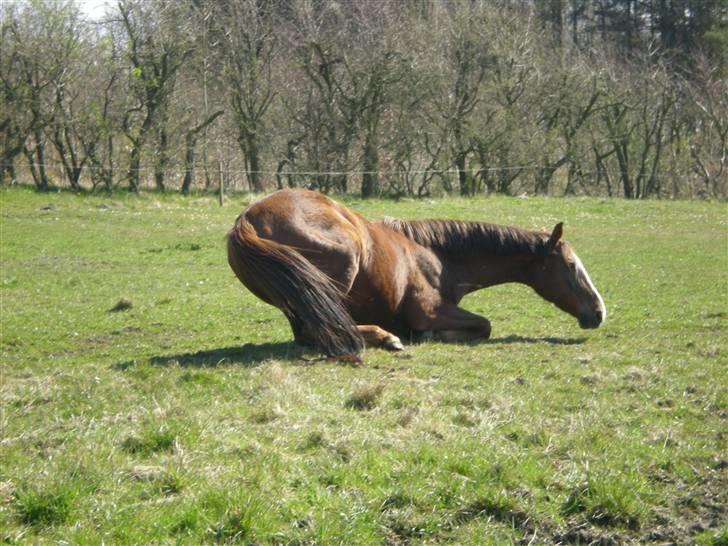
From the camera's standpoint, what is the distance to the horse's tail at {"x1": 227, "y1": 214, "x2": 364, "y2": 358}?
8.23m

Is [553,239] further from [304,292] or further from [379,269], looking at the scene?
[304,292]

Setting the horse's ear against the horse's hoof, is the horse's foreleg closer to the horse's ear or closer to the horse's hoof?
the horse's hoof

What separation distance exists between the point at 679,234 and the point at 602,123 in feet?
65.4

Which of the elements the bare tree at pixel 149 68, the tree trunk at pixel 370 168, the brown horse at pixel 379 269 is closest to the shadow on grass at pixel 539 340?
the brown horse at pixel 379 269

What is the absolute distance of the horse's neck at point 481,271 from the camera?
1058cm

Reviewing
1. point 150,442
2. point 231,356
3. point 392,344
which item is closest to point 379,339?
point 392,344

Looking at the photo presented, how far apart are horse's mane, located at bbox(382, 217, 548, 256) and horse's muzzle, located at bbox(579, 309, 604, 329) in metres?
0.85

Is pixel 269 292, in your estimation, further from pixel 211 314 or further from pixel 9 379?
pixel 211 314

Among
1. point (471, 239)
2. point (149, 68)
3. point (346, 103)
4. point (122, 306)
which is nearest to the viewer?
point (471, 239)

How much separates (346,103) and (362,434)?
3188 cm

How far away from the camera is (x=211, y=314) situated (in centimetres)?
1259

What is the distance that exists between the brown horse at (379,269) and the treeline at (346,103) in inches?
870

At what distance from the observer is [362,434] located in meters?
5.95

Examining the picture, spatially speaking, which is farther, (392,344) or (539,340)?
(539,340)
